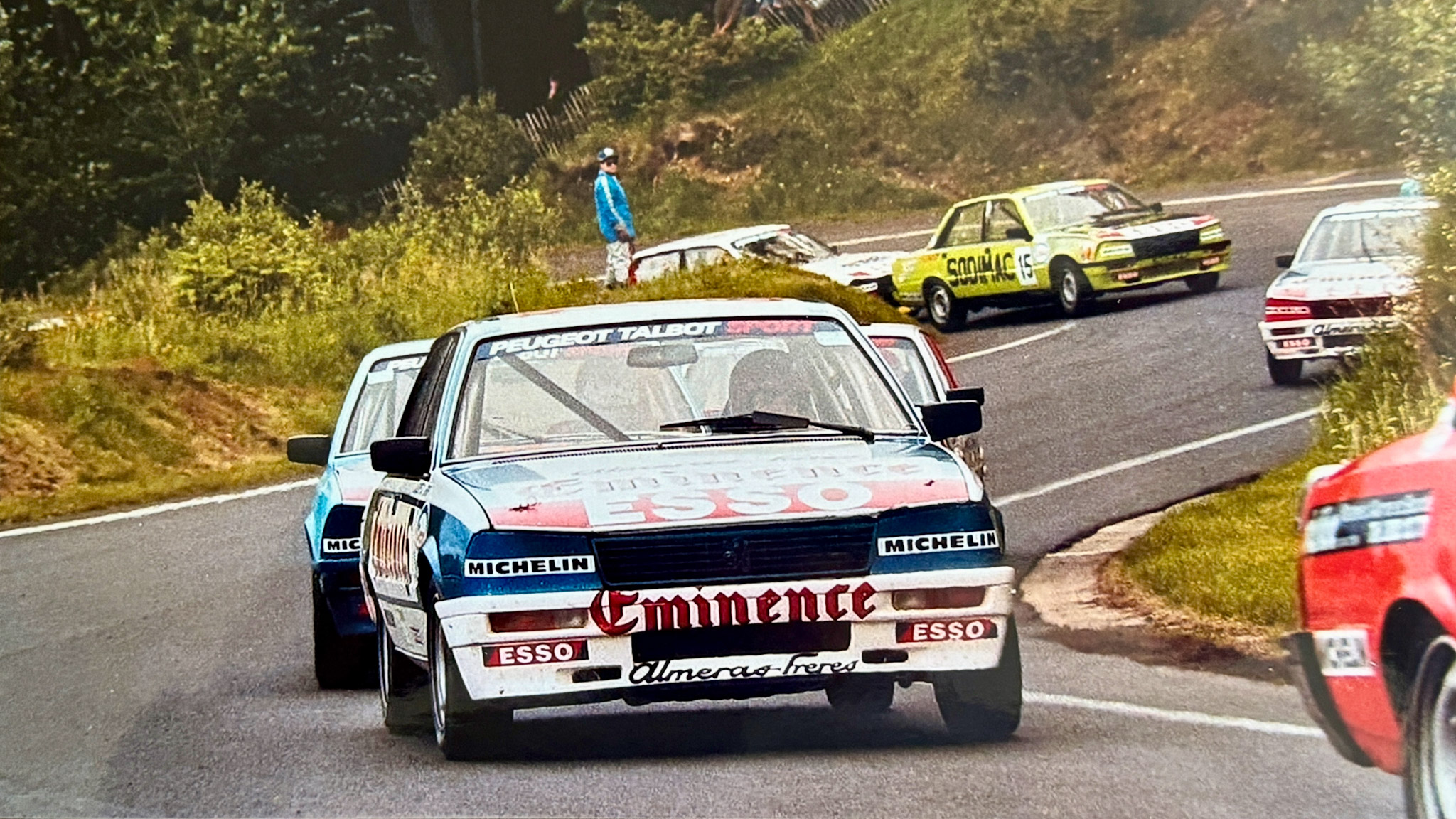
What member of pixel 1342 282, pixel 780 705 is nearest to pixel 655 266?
pixel 1342 282

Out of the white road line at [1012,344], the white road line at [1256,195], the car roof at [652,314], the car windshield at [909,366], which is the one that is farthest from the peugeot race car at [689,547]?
the white road line at [1012,344]

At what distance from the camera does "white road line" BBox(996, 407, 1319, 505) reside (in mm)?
10523

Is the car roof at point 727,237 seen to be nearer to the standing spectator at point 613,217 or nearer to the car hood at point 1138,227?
the standing spectator at point 613,217

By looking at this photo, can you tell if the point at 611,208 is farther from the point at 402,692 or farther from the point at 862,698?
the point at 862,698

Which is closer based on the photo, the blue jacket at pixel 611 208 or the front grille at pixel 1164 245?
the front grille at pixel 1164 245

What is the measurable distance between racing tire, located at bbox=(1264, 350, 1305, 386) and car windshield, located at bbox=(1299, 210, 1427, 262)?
556 millimetres

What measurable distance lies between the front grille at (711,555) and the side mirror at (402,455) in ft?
3.14

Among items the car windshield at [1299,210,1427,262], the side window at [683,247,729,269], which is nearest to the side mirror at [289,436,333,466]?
the side window at [683,247,729,269]

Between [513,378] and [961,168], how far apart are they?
15.4ft

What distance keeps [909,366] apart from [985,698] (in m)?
3.67

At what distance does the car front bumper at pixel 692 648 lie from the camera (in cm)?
638

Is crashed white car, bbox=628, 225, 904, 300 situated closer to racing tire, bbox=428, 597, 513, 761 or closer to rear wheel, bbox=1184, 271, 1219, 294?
rear wheel, bbox=1184, 271, 1219, 294

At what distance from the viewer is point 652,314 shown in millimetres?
7516

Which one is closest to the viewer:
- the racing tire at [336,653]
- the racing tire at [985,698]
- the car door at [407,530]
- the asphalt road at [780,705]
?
the asphalt road at [780,705]
